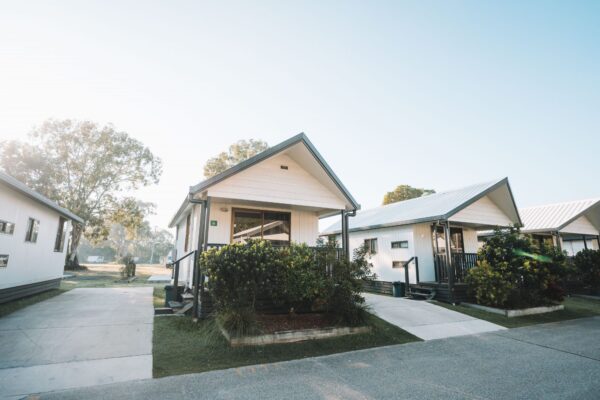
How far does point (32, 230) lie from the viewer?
10688mm

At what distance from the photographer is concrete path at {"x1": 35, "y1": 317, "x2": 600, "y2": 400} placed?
162 inches

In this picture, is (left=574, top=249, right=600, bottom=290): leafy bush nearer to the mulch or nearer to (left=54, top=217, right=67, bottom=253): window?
the mulch

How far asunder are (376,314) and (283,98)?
874 centimetres

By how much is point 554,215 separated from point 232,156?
82.1 feet

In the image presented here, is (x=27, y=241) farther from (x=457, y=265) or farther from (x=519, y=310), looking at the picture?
(x=519, y=310)

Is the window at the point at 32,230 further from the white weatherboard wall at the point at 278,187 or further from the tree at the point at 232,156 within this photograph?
the tree at the point at 232,156

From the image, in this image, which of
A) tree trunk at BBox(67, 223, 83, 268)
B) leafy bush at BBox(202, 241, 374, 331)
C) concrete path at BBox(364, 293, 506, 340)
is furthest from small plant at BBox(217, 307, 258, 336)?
tree trunk at BBox(67, 223, 83, 268)

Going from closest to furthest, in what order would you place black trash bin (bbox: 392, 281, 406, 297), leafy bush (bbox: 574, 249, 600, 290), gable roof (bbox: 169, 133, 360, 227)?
gable roof (bbox: 169, 133, 360, 227) < black trash bin (bbox: 392, 281, 406, 297) < leafy bush (bbox: 574, 249, 600, 290)

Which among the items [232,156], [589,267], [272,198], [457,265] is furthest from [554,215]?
[232,156]

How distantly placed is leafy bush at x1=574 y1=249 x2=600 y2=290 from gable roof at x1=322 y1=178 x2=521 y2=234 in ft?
16.5

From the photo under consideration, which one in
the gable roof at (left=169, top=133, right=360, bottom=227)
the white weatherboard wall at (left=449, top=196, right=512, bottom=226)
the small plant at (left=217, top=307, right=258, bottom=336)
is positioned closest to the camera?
the small plant at (left=217, top=307, right=258, bottom=336)

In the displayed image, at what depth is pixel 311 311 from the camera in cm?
830

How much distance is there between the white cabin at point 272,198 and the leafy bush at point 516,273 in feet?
16.8

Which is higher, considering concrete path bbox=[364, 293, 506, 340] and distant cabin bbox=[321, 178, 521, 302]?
distant cabin bbox=[321, 178, 521, 302]
